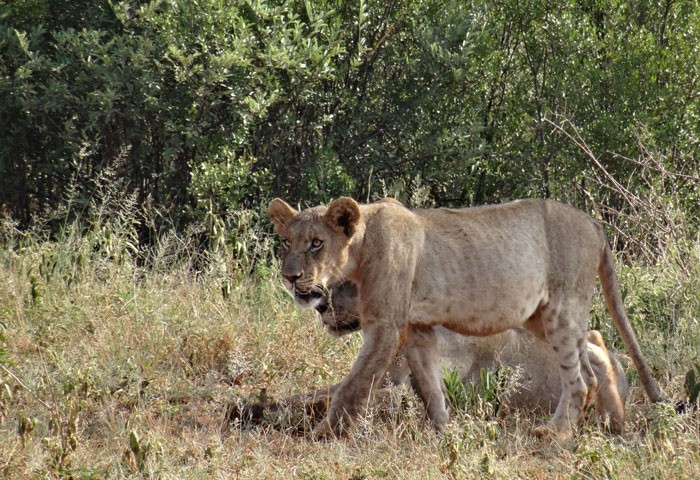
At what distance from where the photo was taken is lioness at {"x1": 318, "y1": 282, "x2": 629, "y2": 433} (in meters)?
6.29

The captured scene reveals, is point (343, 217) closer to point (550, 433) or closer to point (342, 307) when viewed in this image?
point (342, 307)

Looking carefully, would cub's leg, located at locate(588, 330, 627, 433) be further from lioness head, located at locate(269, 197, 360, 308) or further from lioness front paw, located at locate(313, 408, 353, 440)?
lioness head, located at locate(269, 197, 360, 308)

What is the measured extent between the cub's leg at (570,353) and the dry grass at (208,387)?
0.17 meters

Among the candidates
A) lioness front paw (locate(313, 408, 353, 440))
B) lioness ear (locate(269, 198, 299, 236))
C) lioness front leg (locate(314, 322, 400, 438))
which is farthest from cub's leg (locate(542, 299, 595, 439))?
lioness ear (locate(269, 198, 299, 236))

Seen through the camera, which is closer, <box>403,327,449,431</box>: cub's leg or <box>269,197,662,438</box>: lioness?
<box>269,197,662,438</box>: lioness

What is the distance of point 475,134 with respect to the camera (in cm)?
998

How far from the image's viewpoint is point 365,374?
565cm

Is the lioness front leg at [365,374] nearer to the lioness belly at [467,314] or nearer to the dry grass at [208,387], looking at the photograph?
the dry grass at [208,387]

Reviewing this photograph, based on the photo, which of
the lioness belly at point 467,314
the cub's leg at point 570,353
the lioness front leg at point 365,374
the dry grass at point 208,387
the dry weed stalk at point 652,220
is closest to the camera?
the dry grass at point 208,387

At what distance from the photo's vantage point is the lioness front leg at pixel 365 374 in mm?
5645

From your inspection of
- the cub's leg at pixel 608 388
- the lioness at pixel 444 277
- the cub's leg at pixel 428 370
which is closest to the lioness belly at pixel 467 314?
the lioness at pixel 444 277

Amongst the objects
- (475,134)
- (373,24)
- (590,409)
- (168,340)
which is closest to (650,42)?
(475,134)

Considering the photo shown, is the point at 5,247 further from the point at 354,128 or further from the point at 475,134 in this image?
the point at 475,134

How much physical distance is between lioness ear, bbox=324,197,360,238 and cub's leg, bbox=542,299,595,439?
125 cm
